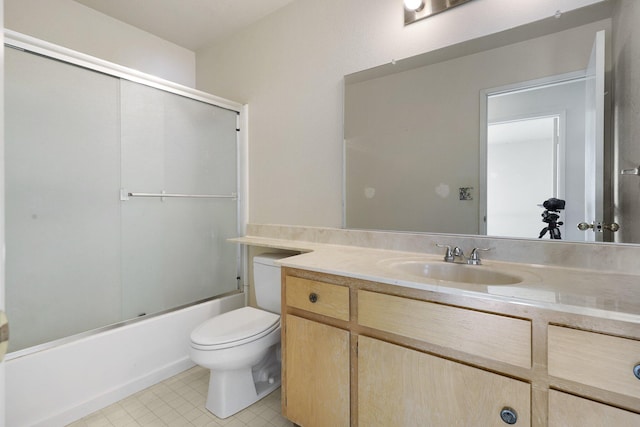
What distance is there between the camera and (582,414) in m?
0.76

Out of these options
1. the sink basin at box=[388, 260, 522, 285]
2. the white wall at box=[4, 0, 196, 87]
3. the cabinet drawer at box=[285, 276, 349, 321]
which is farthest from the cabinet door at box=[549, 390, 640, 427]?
the white wall at box=[4, 0, 196, 87]

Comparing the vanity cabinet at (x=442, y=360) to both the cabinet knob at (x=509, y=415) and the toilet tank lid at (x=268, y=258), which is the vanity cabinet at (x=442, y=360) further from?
the toilet tank lid at (x=268, y=258)

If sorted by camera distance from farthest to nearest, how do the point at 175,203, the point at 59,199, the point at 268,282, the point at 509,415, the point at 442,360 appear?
the point at 175,203 < the point at 268,282 < the point at 59,199 < the point at 442,360 < the point at 509,415

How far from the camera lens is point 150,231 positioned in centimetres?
196

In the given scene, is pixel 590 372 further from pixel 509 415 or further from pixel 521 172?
pixel 521 172

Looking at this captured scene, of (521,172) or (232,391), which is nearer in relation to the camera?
(521,172)

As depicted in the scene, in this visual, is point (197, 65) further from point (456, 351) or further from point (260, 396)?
point (456, 351)

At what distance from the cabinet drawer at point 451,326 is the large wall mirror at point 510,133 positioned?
60 cm

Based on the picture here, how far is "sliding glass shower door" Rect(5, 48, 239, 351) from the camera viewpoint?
1484 mm

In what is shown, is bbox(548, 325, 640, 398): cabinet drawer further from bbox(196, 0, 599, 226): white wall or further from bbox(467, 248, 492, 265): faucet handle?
bbox(196, 0, 599, 226): white wall

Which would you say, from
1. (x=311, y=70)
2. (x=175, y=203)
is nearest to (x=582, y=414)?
(x=311, y=70)

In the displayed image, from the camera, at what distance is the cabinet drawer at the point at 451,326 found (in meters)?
0.84

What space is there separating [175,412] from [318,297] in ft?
3.55

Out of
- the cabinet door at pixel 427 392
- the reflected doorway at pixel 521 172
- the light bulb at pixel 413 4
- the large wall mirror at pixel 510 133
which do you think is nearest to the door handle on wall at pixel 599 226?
the large wall mirror at pixel 510 133
